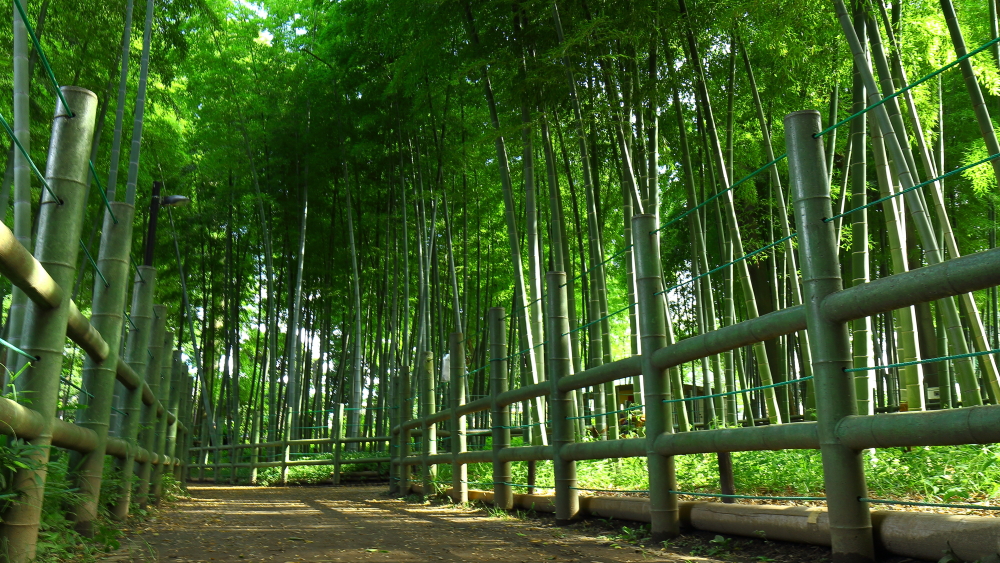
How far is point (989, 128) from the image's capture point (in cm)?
296

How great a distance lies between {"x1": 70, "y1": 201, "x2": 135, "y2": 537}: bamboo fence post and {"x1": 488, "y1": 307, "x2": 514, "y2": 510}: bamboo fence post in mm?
2139

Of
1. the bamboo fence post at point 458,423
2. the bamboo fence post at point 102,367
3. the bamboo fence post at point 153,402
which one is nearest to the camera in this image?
the bamboo fence post at point 102,367

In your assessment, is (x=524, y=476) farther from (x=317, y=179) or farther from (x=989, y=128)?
(x=317, y=179)

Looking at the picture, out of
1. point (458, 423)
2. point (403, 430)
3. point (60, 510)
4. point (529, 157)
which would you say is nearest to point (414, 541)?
point (60, 510)

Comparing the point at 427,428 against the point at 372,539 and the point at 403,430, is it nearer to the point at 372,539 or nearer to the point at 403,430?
the point at 403,430

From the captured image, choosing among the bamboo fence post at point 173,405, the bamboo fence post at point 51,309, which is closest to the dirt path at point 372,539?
the bamboo fence post at point 51,309

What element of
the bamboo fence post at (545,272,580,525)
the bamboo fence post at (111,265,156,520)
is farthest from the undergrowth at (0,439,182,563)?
the bamboo fence post at (545,272,580,525)

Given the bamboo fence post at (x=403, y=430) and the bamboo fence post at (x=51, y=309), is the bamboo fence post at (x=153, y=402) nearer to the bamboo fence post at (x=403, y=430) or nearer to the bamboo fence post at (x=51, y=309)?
the bamboo fence post at (x=51, y=309)

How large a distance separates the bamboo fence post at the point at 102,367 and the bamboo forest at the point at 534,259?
0.04 feet

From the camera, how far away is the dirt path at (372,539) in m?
2.59

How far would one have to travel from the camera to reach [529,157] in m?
5.14

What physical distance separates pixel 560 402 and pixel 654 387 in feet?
2.84

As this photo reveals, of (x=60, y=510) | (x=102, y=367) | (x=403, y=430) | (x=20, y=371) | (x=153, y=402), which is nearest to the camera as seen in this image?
(x=20, y=371)

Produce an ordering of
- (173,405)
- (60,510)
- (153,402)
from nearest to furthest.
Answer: (60,510) → (153,402) → (173,405)
